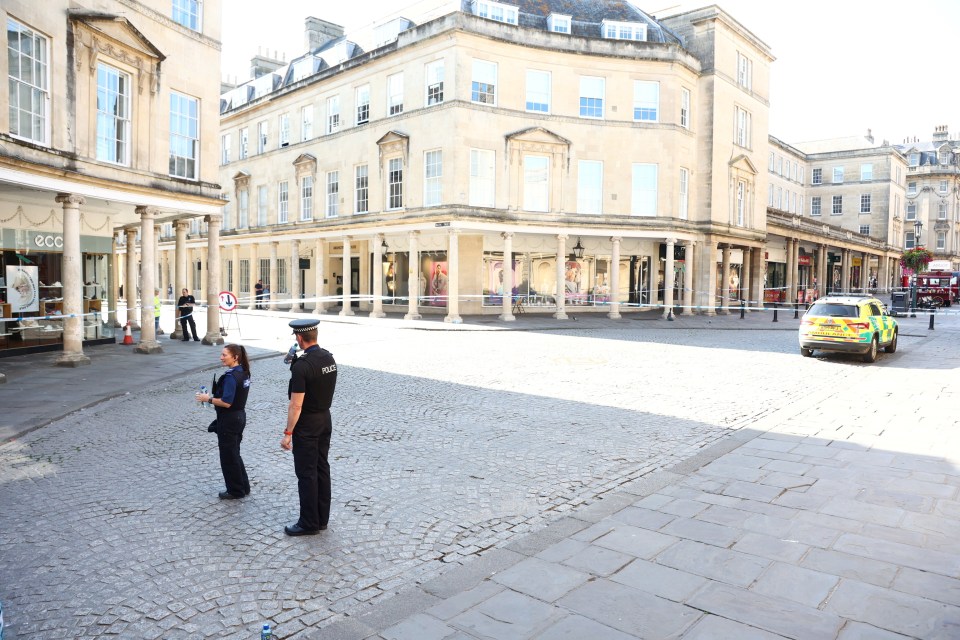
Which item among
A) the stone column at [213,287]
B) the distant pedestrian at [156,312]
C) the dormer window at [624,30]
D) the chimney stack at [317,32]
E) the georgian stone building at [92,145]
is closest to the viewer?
the georgian stone building at [92,145]

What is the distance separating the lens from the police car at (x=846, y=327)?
16125mm

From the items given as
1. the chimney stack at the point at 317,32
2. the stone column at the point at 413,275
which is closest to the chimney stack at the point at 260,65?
the chimney stack at the point at 317,32

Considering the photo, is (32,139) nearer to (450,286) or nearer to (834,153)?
(450,286)

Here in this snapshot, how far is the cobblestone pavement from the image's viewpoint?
173 inches

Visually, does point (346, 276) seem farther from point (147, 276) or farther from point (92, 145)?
point (92, 145)

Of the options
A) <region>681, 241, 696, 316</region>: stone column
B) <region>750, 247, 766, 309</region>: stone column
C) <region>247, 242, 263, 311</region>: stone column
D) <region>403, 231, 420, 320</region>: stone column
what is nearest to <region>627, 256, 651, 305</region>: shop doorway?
<region>681, 241, 696, 316</region>: stone column

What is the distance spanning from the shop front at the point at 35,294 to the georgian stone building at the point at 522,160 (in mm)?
9724

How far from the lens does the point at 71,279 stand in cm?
1452

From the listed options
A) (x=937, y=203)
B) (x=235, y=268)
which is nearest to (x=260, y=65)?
(x=235, y=268)

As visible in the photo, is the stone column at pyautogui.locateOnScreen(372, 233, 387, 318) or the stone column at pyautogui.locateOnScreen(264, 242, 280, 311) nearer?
the stone column at pyautogui.locateOnScreen(372, 233, 387, 318)

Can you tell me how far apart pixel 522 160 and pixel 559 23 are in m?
7.44

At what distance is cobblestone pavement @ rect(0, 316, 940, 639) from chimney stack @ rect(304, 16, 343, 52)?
33.9m

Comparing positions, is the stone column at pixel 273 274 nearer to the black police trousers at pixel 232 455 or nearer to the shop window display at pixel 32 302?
the shop window display at pixel 32 302

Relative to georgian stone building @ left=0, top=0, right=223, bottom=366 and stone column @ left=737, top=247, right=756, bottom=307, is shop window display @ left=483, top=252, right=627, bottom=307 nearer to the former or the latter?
stone column @ left=737, top=247, right=756, bottom=307
